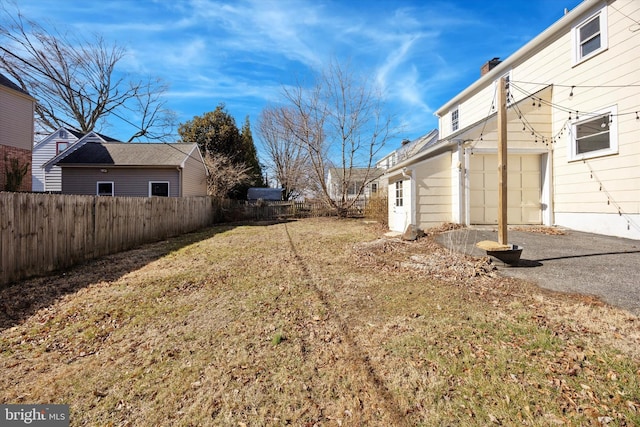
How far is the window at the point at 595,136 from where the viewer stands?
7539 mm

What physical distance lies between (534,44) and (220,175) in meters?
18.8

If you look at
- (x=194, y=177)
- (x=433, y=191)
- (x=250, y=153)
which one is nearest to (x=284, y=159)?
(x=250, y=153)

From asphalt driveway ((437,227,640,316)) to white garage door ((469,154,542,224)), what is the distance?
4.22ft

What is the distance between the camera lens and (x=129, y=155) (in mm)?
16109

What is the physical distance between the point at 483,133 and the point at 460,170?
4.80ft

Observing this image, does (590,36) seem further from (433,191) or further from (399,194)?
(399,194)

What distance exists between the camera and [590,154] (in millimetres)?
8078

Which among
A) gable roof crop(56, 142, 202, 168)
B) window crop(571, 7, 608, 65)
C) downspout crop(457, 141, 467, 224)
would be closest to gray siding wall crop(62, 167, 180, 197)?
gable roof crop(56, 142, 202, 168)

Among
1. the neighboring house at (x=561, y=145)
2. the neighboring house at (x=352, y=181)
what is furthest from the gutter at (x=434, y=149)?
the neighboring house at (x=352, y=181)

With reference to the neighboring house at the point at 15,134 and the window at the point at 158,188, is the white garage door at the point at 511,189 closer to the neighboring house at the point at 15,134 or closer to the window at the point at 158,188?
the window at the point at 158,188

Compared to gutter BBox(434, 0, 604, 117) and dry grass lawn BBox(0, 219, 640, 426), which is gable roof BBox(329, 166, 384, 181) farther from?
dry grass lawn BBox(0, 219, 640, 426)

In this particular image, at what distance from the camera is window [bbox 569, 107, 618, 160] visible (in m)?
7.54

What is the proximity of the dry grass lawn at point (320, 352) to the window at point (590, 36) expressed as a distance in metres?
8.05

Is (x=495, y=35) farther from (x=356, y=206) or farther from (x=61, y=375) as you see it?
(x=61, y=375)
